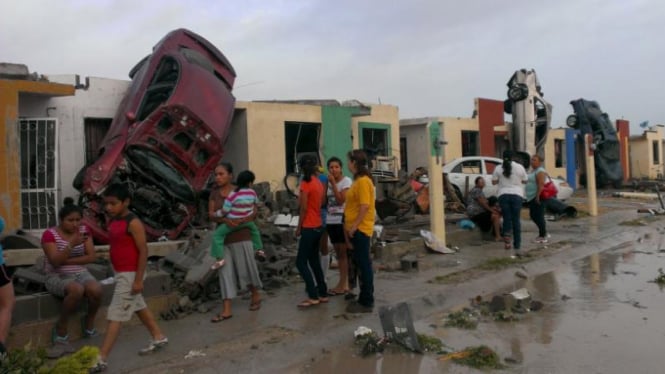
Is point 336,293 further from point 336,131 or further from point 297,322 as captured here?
point 336,131

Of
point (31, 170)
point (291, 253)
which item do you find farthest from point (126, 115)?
point (291, 253)

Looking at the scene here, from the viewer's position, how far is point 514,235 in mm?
9797

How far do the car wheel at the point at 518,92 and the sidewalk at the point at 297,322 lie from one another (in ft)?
33.6

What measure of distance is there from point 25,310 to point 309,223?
2.70 meters

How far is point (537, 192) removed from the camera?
399 inches

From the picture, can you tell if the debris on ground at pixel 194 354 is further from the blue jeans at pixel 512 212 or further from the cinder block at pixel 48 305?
the blue jeans at pixel 512 212

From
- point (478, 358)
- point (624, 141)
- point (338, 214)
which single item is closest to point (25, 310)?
point (338, 214)

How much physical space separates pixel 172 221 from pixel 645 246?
27.2ft

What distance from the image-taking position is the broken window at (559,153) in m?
27.8

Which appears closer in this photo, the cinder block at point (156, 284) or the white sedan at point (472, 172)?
the cinder block at point (156, 284)

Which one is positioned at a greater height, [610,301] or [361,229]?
[361,229]

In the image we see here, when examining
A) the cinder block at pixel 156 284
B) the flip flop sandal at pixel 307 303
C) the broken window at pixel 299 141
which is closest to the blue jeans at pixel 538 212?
the flip flop sandal at pixel 307 303

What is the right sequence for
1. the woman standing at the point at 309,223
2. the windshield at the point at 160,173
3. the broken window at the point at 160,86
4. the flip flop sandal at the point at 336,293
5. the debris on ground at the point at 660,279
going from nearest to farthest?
the woman standing at the point at 309,223 < the flip flop sandal at the point at 336,293 < the debris on ground at the point at 660,279 < the windshield at the point at 160,173 < the broken window at the point at 160,86

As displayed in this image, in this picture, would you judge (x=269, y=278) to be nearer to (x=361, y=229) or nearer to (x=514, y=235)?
(x=361, y=229)
